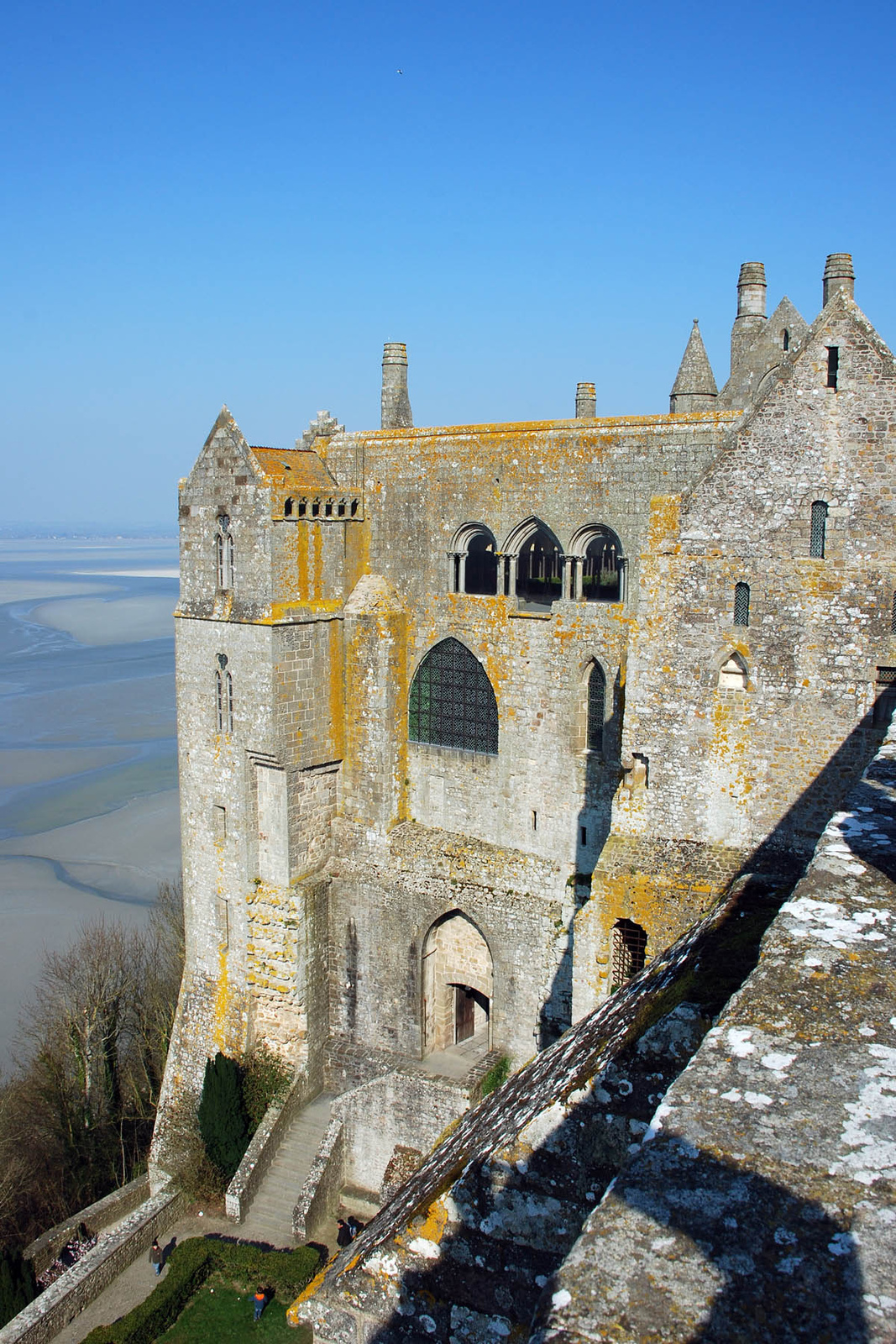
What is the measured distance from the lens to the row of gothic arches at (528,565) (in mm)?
15773

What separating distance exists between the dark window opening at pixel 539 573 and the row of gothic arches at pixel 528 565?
2cm

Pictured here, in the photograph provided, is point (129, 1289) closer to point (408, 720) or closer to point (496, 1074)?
point (496, 1074)

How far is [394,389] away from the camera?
20328 mm

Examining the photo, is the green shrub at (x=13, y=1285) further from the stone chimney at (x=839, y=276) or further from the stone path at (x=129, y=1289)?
the stone chimney at (x=839, y=276)

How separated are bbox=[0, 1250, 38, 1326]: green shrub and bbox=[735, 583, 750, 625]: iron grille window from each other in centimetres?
1531

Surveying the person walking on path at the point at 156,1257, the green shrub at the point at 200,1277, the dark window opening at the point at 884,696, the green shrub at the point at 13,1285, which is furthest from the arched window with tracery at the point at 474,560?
the green shrub at the point at 13,1285

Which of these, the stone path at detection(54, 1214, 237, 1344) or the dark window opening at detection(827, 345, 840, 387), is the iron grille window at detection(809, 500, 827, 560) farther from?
the stone path at detection(54, 1214, 237, 1344)

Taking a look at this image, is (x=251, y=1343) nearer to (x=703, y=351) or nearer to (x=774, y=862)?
(x=774, y=862)

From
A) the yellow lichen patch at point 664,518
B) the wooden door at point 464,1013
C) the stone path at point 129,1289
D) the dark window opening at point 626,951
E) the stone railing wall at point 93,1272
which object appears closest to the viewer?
the yellow lichen patch at point 664,518

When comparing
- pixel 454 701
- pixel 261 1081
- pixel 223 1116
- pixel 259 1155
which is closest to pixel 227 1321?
pixel 259 1155

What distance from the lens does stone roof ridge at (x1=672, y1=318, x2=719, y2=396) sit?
21391 mm

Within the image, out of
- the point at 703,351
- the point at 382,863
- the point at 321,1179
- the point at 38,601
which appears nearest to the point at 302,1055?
the point at 321,1179

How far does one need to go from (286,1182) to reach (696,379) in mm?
17079

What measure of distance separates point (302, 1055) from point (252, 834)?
12.9ft
